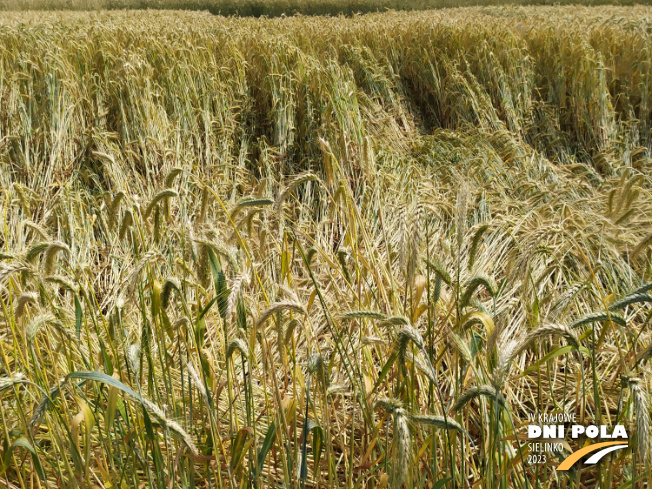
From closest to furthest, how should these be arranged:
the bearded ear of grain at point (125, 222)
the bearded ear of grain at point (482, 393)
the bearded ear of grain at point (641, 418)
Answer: the bearded ear of grain at point (641, 418), the bearded ear of grain at point (482, 393), the bearded ear of grain at point (125, 222)

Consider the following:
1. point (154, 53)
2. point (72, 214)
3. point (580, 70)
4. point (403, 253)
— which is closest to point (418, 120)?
point (580, 70)

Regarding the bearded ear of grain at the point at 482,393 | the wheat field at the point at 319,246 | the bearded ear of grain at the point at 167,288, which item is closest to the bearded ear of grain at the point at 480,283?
the wheat field at the point at 319,246

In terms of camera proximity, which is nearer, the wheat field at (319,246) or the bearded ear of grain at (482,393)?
the bearded ear of grain at (482,393)

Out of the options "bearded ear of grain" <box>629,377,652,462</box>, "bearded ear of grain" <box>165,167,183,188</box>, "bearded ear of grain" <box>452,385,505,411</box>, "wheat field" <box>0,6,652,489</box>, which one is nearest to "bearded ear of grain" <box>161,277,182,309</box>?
"wheat field" <box>0,6,652,489</box>

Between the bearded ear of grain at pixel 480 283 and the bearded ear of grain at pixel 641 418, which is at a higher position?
the bearded ear of grain at pixel 480 283

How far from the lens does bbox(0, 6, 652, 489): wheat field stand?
1146mm

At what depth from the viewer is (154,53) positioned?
3.85m

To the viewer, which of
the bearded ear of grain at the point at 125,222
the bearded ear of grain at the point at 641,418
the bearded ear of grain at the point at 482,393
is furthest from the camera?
the bearded ear of grain at the point at 125,222

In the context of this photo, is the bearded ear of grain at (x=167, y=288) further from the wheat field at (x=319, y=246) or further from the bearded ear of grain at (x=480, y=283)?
the bearded ear of grain at (x=480, y=283)

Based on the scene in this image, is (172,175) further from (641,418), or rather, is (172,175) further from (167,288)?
(641,418)

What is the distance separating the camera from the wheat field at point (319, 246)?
1.15 m

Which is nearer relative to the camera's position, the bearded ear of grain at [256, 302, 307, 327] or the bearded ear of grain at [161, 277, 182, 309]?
the bearded ear of grain at [256, 302, 307, 327]

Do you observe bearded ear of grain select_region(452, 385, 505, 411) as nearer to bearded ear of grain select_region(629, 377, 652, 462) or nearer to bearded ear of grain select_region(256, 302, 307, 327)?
bearded ear of grain select_region(629, 377, 652, 462)

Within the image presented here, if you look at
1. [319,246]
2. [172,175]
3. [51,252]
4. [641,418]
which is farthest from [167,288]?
[641,418]
